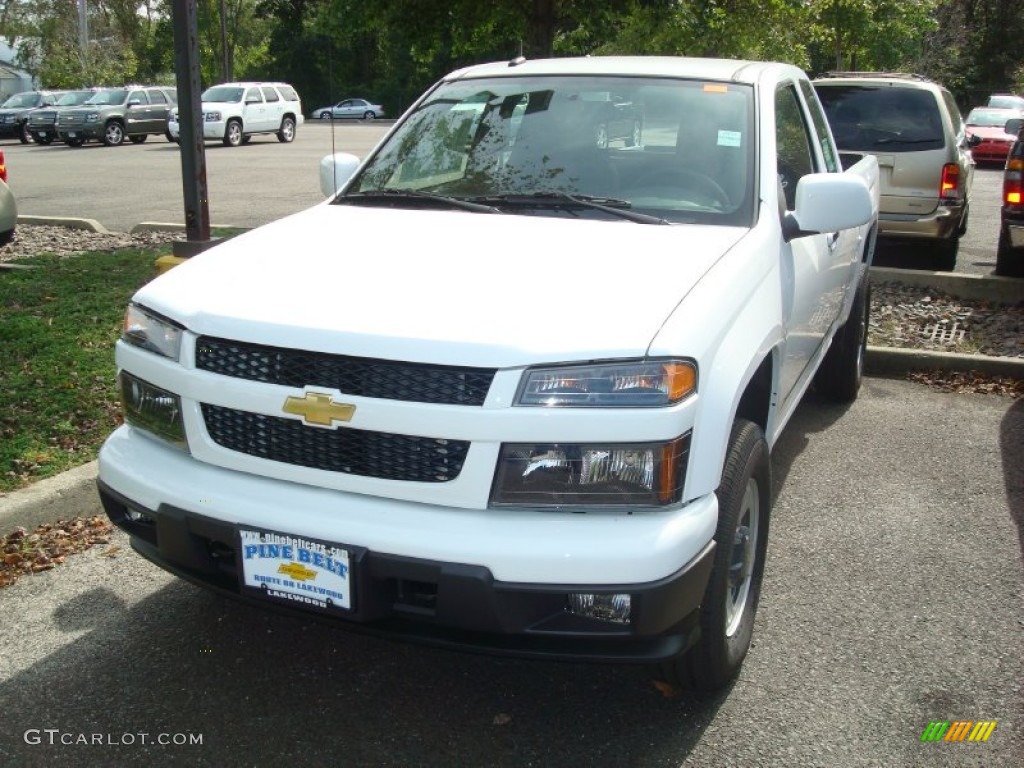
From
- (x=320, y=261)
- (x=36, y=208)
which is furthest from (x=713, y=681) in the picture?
(x=36, y=208)

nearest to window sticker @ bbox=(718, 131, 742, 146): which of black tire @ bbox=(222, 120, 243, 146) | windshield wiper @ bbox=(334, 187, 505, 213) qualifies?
windshield wiper @ bbox=(334, 187, 505, 213)

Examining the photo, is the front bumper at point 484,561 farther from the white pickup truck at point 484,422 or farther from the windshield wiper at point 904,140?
the windshield wiper at point 904,140

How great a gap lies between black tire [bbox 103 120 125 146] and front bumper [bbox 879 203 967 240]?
27587 mm

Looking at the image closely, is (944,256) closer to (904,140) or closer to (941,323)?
(904,140)

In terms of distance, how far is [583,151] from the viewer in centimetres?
407

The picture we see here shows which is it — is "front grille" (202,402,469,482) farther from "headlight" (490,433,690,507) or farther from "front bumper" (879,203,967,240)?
"front bumper" (879,203,967,240)

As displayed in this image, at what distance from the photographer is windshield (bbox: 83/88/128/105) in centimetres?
3278

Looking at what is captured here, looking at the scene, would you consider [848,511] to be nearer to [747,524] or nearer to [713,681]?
[747,524]

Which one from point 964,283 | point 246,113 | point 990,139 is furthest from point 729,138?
point 246,113

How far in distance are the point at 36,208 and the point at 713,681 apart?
13992mm

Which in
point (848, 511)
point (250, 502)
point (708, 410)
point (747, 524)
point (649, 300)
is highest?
point (649, 300)

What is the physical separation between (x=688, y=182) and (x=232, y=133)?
94.9 feet

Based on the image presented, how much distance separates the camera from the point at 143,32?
65875 mm

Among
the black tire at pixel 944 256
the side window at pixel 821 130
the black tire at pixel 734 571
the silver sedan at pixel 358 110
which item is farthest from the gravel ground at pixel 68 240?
the silver sedan at pixel 358 110
